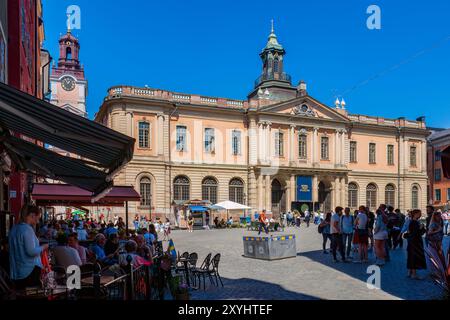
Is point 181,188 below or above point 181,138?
below

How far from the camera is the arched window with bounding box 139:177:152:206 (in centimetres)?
3884

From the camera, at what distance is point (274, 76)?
53.3m

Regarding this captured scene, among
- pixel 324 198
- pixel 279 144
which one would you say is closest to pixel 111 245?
pixel 279 144

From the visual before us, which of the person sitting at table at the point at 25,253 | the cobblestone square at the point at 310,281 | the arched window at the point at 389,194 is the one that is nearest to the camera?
the person sitting at table at the point at 25,253

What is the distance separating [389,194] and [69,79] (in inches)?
2328

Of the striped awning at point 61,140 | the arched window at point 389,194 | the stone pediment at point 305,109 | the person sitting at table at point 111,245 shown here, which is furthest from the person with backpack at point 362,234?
the arched window at point 389,194

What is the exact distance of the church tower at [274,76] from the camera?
172ft

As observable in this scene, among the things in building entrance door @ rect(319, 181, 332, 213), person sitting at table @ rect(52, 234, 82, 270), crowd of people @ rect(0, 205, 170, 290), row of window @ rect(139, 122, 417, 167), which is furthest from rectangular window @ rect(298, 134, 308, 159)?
person sitting at table @ rect(52, 234, 82, 270)

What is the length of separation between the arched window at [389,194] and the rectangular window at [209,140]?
2348 centimetres

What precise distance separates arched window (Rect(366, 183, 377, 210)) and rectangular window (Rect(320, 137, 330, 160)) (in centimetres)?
742

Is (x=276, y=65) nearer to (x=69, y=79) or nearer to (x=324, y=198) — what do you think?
(x=324, y=198)

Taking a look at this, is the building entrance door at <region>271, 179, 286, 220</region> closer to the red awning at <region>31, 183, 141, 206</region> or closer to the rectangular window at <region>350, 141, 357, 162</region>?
the rectangular window at <region>350, 141, 357, 162</region>

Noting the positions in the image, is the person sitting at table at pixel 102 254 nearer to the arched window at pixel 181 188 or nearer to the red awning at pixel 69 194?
the red awning at pixel 69 194
